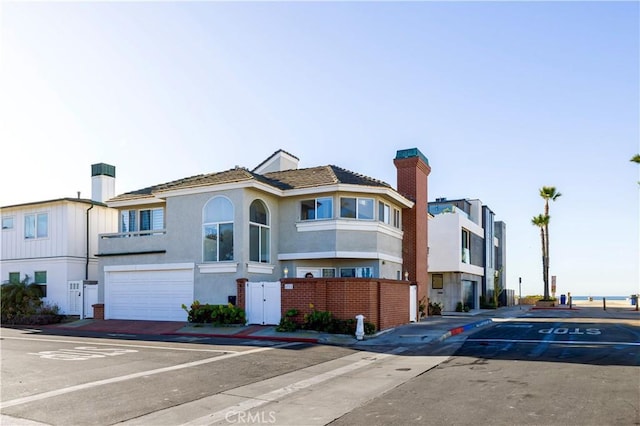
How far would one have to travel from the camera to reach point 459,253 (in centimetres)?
3753

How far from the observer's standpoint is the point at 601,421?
25.3 feet

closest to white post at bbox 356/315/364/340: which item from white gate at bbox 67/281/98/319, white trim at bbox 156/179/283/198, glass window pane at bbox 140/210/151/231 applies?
white trim at bbox 156/179/283/198

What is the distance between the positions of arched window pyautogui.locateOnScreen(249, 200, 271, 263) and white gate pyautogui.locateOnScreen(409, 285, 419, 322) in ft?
22.4

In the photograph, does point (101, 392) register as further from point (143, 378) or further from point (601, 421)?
point (601, 421)

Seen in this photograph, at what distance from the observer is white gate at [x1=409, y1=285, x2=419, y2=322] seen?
82.0ft

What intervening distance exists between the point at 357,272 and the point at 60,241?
51.5 ft

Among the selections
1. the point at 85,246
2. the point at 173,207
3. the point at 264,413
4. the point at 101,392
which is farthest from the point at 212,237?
the point at 264,413

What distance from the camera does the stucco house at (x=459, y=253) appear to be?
3800cm

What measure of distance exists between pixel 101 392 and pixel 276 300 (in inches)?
449

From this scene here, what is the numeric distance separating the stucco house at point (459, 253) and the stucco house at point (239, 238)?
39.0 feet

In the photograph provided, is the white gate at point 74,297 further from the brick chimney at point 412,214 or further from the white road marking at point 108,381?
the brick chimney at point 412,214

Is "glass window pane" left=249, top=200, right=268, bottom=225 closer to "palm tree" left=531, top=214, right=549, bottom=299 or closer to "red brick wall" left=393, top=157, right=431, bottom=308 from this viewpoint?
"red brick wall" left=393, top=157, right=431, bottom=308

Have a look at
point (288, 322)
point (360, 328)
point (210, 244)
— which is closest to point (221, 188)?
point (210, 244)

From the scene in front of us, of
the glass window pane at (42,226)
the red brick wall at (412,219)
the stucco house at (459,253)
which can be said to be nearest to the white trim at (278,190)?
the red brick wall at (412,219)
